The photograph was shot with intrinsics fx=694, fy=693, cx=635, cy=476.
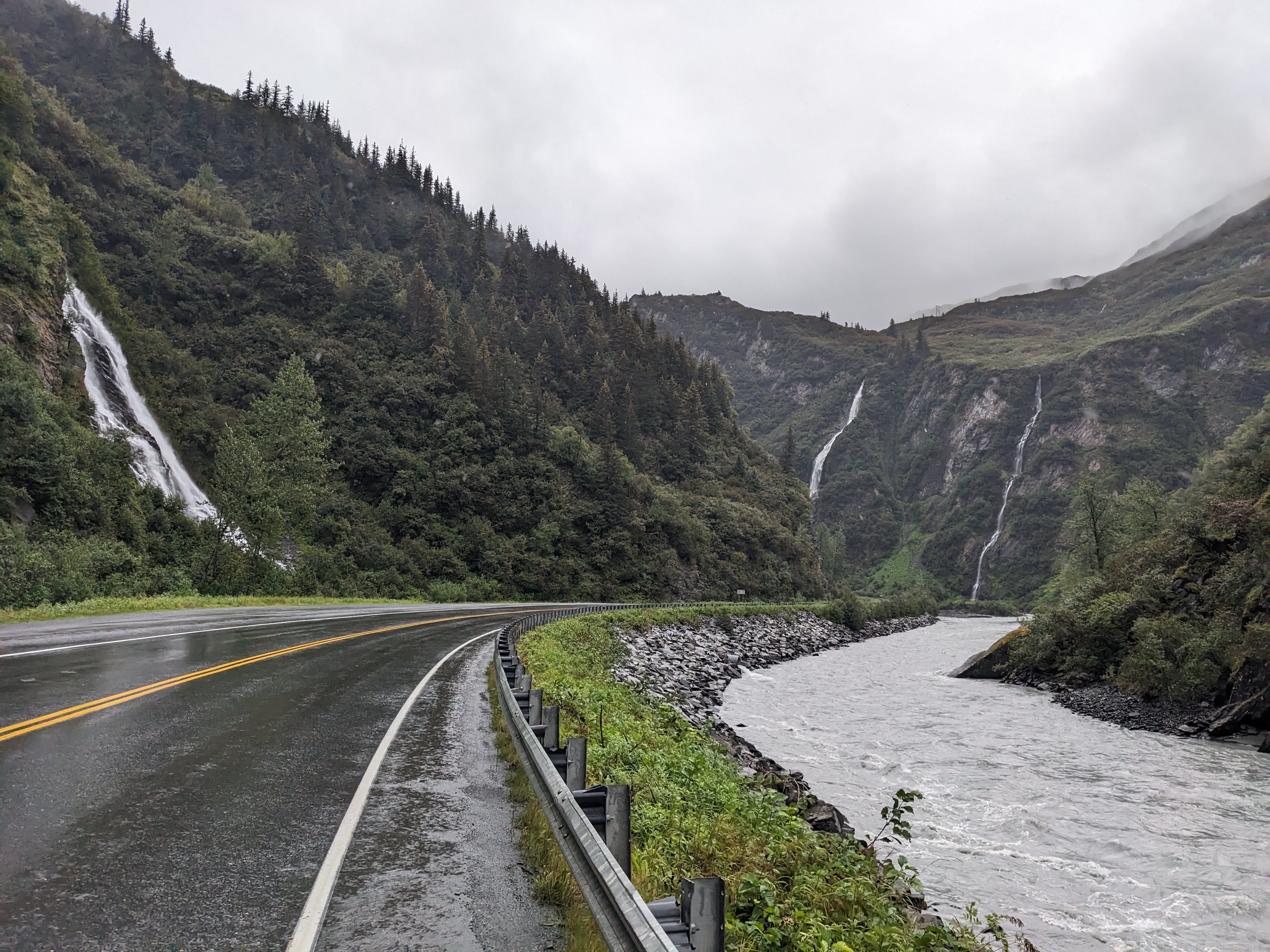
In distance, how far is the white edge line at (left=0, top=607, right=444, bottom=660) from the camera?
12.3m

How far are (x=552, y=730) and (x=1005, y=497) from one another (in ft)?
626

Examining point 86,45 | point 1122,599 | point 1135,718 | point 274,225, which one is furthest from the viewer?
point 86,45

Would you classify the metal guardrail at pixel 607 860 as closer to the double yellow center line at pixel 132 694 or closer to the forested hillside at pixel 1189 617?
the double yellow center line at pixel 132 694

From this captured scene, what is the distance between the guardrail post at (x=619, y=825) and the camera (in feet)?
13.0

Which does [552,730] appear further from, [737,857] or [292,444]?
[292,444]

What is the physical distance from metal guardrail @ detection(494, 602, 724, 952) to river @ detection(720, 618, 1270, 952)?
564cm

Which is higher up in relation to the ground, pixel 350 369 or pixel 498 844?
pixel 350 369

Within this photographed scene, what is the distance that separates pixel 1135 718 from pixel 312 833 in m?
24.4

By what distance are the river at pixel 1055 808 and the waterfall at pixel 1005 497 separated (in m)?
124

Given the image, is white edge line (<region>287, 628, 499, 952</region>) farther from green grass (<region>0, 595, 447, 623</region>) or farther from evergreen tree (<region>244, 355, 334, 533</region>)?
evergreen tree (<region>244, 355, 334, 533</region>)

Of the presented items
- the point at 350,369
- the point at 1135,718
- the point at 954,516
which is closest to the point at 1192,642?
the point at 1135,718

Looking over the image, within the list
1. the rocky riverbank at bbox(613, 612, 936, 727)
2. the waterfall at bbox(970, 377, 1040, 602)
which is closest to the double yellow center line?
the rocky riverbank at bbox(613, 612, 936, 727)

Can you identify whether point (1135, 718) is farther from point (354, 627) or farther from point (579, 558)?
point (579, 558)

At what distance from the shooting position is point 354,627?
22.4 m
